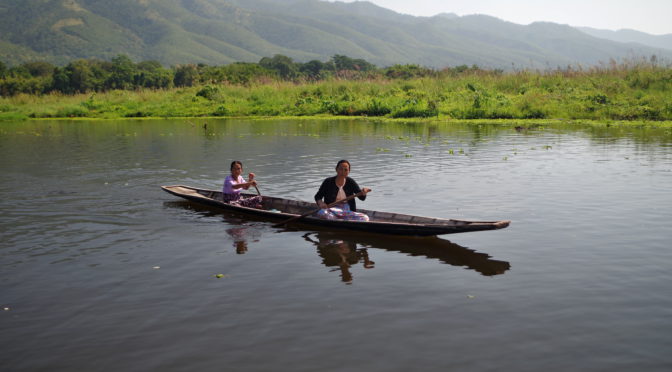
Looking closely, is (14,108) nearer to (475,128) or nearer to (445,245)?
(475,128)

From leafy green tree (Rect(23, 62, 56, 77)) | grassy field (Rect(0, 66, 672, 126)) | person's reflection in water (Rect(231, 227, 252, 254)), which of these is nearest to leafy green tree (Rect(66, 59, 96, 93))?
grassy field (Rect(0, 66, 672, 126))

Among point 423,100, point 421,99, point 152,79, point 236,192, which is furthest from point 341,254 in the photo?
point 152,79

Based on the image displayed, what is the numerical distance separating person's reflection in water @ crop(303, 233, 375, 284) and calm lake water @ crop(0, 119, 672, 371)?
47 mm

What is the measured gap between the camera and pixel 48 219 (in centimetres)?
1068

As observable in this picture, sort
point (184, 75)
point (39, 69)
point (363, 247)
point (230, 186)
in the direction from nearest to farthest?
point (363, 247), point (230, 186), point (184, 75), point (39, 69)

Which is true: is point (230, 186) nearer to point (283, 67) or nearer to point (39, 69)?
point (283, 67)

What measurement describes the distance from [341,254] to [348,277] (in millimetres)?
1040

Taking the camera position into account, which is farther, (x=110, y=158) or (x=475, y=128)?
(x=475, y=128)

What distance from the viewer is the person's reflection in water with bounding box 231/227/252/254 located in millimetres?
8719

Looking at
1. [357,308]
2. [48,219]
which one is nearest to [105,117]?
[48,219]

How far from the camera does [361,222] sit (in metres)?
9.07

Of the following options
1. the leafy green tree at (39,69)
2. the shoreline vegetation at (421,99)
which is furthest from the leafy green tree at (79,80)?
the leafy green tree at (39,69)

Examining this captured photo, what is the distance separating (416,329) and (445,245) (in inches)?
127

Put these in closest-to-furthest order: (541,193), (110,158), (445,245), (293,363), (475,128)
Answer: (293,363), (445,245), (541,193), (110,158), (475,128)
